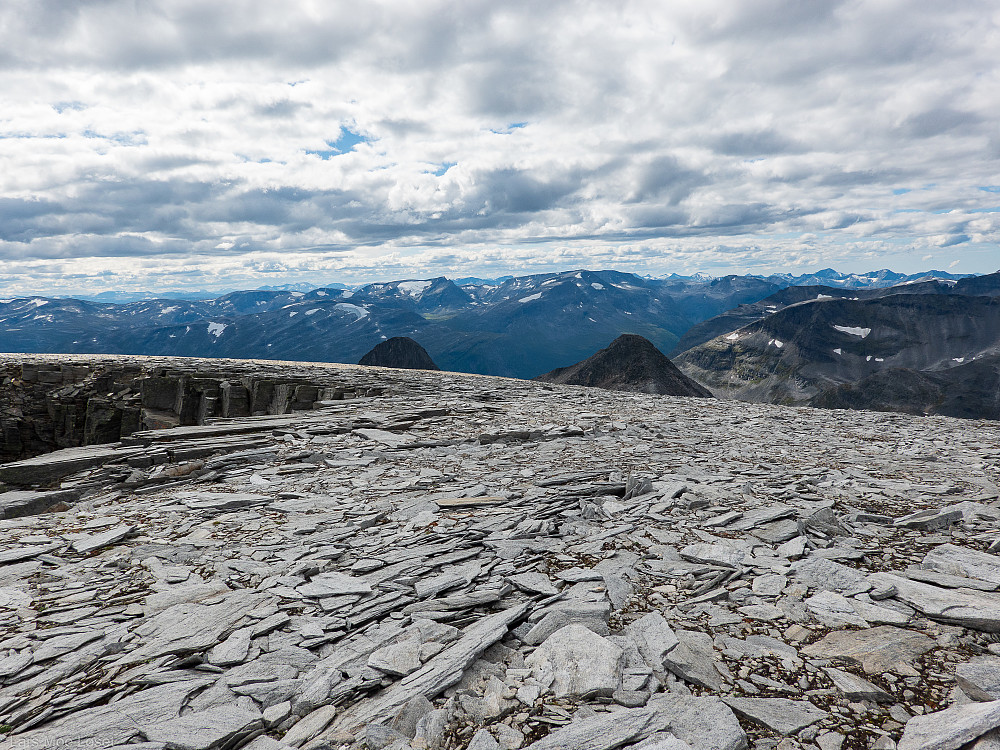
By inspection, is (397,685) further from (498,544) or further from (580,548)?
(580,548)

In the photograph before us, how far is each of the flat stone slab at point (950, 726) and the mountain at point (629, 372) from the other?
131 meters

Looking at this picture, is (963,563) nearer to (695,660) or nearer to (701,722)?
(695,660)

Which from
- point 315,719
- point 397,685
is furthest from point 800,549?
point 315,719

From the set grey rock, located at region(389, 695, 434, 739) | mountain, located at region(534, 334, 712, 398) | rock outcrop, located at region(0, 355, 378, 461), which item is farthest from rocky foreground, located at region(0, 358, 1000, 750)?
mountain, located at region(534, 334, 712, 398)

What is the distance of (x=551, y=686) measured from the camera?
536 cm

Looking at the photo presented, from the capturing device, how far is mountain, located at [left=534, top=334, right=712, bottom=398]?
138 metres

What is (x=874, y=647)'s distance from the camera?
5.80m

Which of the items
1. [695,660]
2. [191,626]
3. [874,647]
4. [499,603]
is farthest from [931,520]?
[191,626]

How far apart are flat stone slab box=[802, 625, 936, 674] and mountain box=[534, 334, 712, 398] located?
12947 cm

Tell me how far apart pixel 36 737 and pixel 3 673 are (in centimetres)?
149

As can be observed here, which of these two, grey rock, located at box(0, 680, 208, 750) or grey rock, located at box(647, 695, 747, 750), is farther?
grey rock, located at box(0, 680, 208, 750)

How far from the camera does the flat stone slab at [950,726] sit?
4383mm

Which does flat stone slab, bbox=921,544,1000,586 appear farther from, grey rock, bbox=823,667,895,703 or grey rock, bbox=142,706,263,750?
grey rock, bbox=142,706,263,750

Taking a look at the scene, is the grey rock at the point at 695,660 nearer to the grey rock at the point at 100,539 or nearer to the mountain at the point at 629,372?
the grey rock at the point at 100,539
